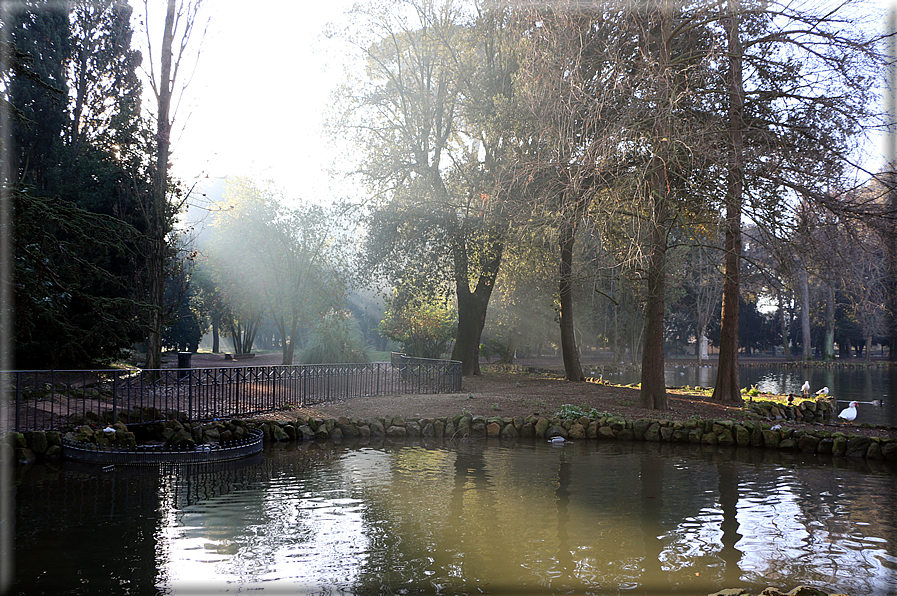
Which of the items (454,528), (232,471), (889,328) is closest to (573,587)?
(454,528)

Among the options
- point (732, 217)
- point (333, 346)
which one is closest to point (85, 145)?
point (333, 346)

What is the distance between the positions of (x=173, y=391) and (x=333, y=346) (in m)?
9.13

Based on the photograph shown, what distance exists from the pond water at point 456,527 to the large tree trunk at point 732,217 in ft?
14.9

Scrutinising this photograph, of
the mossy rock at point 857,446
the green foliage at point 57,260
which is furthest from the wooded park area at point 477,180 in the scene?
the mossy rock at point 857,446

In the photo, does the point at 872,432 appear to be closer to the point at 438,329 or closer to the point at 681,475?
the point at 681,475

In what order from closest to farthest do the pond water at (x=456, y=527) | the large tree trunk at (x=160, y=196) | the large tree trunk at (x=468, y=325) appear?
the pond water at (x=456, y=527) → the large tree trunk at (x=160, y=196) → the large tree trunk at (x=468, y=325)

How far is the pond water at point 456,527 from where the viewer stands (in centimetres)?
460

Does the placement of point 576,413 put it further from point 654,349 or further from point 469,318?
point 469,318

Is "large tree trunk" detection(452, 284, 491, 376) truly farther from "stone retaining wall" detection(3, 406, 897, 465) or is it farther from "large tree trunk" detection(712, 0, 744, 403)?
"stone retaining wall" detection(3, 406, 897, 465)

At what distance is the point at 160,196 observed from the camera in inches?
609

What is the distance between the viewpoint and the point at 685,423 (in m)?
11.0

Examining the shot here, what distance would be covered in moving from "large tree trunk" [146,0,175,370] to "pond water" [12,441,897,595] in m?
7.44

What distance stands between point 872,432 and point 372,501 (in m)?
10.2

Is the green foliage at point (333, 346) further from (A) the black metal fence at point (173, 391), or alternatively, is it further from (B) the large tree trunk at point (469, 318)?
(A) the black metal fence at point (173, 391)
